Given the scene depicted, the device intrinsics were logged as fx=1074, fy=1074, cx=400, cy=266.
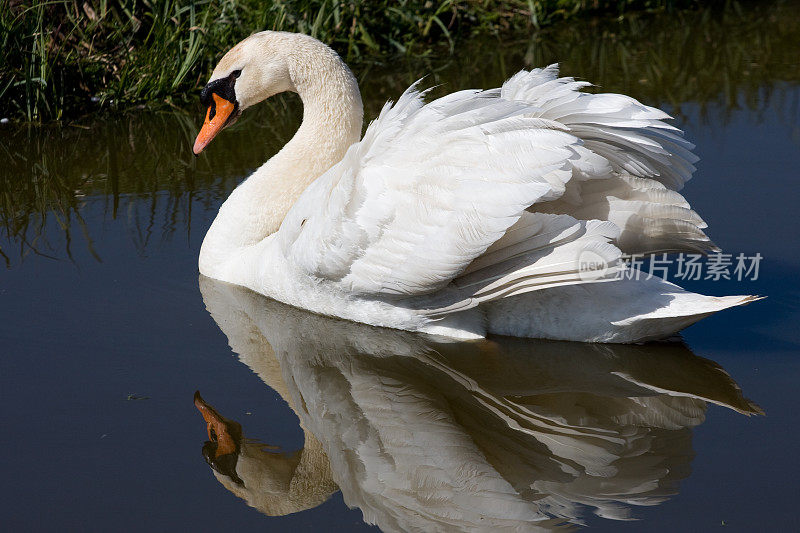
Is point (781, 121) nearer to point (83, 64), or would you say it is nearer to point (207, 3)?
point (207, 3)

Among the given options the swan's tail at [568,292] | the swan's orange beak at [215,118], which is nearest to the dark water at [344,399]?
the swan's tail at [568,292]

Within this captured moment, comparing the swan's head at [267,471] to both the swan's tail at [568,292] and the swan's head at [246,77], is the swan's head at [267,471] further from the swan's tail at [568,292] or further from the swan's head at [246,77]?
the swan's head at [246,77]

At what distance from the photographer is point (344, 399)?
463cm

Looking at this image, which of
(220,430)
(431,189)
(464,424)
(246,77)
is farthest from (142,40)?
(464,424)

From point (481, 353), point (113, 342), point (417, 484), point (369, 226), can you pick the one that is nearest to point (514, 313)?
point (481, 353)

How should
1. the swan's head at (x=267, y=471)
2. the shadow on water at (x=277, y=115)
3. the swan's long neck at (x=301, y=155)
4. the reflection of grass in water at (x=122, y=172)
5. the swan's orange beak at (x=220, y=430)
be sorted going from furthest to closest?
the shadow on water at (x=277, y=115), the reflection of grass in water at (x=122, y=172), the swan's long neck at (x=301, y=155), the swan's orange beak at (x=220, y=430), the swan's head at (x=267, y=471)

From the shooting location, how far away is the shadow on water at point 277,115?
683 centimetres

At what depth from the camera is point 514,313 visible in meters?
5.08

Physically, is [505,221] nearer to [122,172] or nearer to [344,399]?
A: [344,399]

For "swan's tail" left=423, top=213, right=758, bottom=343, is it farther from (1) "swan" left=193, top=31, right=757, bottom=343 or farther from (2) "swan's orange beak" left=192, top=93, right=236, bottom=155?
(2) "swan's orange beak" left=192, top=93, right=236, bottom=155

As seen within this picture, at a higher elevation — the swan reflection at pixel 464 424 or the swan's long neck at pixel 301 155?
the swan's long neck at pixel 301 155

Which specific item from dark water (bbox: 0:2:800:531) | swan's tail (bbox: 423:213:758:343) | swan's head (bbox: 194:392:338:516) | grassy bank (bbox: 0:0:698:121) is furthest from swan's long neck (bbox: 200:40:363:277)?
grassy bank (bbox: 0:0:698:121)

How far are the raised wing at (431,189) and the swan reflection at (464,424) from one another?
41 cm

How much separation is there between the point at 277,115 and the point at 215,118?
9.06ft
